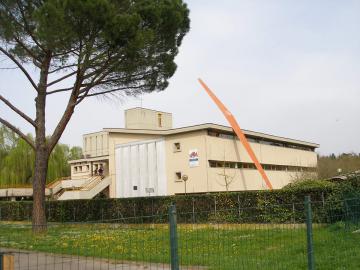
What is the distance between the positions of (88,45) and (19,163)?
122 ft

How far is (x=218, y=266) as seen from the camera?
384 inches

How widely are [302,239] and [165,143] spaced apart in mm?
31765

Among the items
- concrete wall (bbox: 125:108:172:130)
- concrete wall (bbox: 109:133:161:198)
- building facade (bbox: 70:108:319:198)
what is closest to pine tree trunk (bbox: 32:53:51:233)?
building facade (bbox: 70:108:319:198)

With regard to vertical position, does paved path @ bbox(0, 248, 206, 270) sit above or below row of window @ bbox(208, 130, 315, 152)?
below

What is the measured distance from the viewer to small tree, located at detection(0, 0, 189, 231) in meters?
18.7

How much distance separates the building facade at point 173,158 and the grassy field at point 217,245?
90.0ft

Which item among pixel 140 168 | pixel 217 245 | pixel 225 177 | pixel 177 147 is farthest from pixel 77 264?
pixel 140 168

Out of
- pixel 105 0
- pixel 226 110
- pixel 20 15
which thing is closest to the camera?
pixel 105 0

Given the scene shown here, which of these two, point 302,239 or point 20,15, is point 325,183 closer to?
point 302,239

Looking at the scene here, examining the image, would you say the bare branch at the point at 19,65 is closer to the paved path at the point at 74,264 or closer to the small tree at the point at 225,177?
the paved path at the point at 74,264

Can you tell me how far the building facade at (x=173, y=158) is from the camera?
40.3 meters

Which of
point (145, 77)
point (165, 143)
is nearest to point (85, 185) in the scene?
point (165, 143)

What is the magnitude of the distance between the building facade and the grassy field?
27446 millimetres

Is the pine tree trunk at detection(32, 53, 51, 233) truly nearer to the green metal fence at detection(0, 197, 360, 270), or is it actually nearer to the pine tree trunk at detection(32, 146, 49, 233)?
the pine tree trunk at detection(32, 146, 49, 233)
